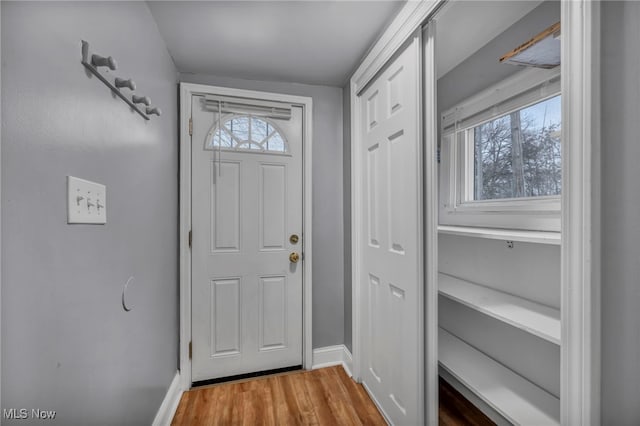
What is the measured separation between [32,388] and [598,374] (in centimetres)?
130

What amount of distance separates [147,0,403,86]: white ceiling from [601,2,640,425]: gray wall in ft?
3.44

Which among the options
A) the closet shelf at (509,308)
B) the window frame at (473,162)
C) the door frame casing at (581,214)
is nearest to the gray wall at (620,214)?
the door frame casing at (581,214)

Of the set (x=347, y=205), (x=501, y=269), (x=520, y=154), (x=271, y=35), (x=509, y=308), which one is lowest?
(x=509, y=308)

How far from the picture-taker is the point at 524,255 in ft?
4.50

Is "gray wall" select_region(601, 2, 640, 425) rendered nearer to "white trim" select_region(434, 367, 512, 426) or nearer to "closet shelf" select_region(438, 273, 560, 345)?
"closet shelf" select_region(438, 273, 560, 345)

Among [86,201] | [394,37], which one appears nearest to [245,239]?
[86,201]

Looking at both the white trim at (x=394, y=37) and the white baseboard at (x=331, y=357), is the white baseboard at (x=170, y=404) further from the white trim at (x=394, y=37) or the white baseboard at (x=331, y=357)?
the white trim at (x=394, y=37)

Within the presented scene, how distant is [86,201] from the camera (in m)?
0.82

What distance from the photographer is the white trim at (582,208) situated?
0.60 meters

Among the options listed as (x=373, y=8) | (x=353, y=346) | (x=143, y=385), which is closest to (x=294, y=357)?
(x=353, y=346)

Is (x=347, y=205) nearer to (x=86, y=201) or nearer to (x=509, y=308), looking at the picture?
(x=509, y=308)

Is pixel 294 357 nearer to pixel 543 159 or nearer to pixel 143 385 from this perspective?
pixel 143 385

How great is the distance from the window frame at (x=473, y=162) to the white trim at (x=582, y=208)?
0.75 metres

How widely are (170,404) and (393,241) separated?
1.65 meters
